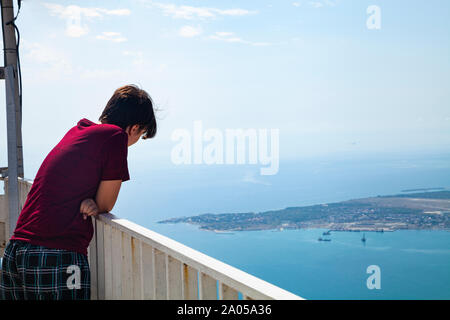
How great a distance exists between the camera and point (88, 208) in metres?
1.54

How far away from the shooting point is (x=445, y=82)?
10238cm

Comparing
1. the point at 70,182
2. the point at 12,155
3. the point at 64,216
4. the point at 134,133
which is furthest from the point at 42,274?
the point at 12,155

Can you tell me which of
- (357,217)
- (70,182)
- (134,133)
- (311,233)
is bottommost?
(311,233)

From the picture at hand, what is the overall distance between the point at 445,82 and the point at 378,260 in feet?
201

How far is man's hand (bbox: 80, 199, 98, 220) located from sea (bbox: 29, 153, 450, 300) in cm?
3782

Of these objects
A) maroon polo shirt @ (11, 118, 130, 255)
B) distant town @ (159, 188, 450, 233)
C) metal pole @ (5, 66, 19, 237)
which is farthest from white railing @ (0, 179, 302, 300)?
distant town @ (159, 188, 450, 233)

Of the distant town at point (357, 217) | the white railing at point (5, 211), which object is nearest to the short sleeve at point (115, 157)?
the white railing at point (5, 211)

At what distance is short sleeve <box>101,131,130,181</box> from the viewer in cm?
154

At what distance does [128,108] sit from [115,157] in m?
0.27

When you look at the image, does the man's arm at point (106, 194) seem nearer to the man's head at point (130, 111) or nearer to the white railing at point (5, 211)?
the man's head at point (130, 111)

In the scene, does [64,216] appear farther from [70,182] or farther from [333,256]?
[333,256]

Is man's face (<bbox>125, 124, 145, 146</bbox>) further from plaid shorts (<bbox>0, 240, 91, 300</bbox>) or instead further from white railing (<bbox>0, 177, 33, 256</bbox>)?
white railing (<bbox>0, 177, 33, 256</bbox>)

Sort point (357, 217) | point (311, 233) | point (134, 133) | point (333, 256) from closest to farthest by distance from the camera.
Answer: point (134, 133) → point (357, 217) → point (311, 233) → point (333, 256)

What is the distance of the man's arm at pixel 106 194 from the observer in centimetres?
160
